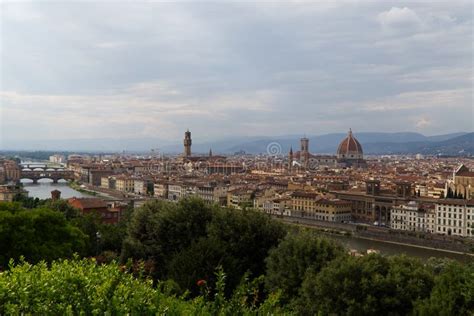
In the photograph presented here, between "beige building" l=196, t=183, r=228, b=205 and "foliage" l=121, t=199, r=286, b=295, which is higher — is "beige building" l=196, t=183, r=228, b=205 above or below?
below

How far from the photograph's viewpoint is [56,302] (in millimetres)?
3230

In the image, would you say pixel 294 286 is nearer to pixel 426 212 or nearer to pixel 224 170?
pixel 426 212

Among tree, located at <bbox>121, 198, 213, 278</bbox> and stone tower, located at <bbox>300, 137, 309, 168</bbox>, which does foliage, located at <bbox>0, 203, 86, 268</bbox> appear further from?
stone tower, located at <bbox>300, 137, 309, 168</bbox>

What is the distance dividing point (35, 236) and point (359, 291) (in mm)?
5982

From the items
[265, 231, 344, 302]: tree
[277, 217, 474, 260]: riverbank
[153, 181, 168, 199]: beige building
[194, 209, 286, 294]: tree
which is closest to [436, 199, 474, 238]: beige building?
[277, 217, 474, 260]: riverbank

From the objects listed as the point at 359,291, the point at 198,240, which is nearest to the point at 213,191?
the point at 198,240

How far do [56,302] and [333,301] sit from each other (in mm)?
3923

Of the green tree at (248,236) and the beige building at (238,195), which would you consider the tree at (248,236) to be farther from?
the beige building at (238,195)

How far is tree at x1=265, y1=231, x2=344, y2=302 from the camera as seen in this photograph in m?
7.17

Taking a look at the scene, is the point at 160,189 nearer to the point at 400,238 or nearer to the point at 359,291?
the point at 400,238

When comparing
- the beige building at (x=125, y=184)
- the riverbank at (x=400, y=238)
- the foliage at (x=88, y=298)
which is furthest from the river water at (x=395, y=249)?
the beige building at (x=125, y=184)

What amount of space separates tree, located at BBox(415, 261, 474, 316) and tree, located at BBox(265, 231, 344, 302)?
147 centimetres

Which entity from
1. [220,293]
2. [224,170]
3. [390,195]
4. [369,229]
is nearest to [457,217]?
[369,229]

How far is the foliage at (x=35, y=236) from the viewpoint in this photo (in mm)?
8805
